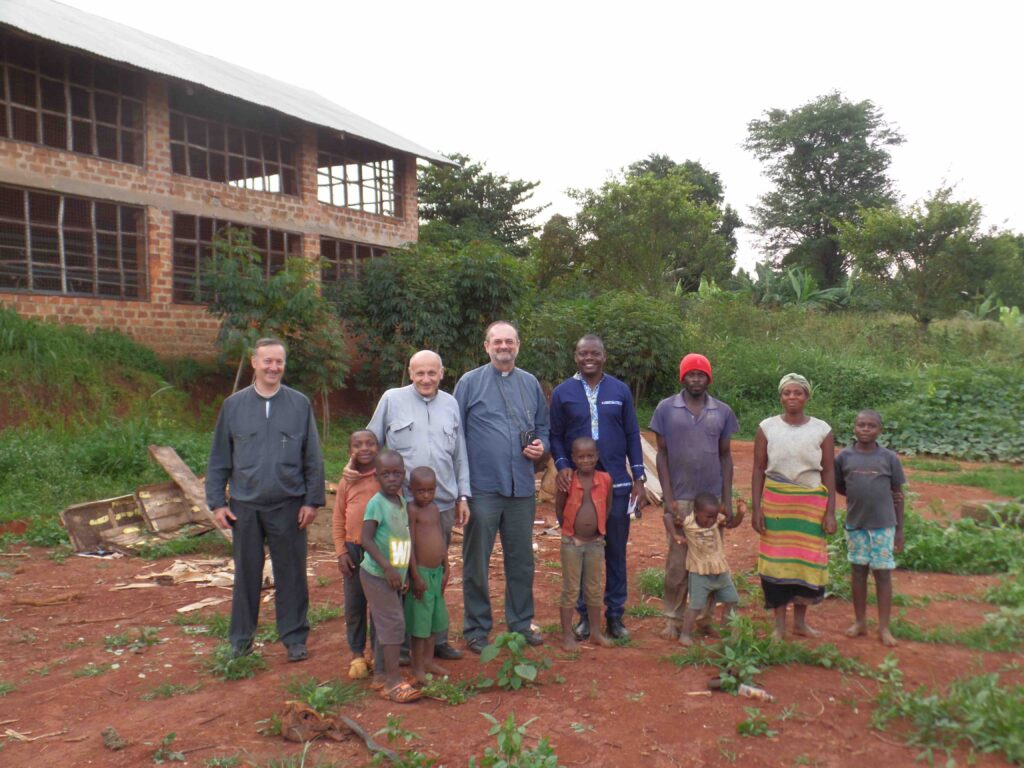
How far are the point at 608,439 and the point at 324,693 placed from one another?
6.86 ft

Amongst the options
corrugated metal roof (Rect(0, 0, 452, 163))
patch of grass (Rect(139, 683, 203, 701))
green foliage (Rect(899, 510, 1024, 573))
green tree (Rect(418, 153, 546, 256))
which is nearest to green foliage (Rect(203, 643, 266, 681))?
patch of grass (Rect(139, 683, 203, 701))

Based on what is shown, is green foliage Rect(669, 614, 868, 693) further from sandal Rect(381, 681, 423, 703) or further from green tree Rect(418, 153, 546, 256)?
green tree Rect(418, 153, 546, 256)

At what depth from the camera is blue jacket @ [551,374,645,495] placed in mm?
5066

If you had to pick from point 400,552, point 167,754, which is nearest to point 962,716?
point 400,552

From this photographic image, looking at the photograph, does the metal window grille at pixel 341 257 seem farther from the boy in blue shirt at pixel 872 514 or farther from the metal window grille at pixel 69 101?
the boy in blue shirt at pixel 872 514

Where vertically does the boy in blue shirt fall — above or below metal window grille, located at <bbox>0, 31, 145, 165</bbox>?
below

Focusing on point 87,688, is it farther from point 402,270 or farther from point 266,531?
point 402,270

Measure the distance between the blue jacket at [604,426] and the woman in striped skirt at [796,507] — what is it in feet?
2.52

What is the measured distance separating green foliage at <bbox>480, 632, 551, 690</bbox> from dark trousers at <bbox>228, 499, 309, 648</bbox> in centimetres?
120

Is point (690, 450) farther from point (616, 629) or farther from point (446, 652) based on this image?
point (446, 652)

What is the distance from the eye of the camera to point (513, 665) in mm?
4348

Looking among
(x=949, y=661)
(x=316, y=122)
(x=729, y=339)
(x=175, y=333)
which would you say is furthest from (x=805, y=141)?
(x=949, y=661)

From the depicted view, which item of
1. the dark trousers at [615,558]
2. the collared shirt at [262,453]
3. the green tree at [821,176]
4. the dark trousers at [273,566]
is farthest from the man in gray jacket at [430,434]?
the green tree at [821,176]

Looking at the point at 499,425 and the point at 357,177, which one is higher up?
the point at 357,177
